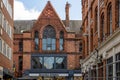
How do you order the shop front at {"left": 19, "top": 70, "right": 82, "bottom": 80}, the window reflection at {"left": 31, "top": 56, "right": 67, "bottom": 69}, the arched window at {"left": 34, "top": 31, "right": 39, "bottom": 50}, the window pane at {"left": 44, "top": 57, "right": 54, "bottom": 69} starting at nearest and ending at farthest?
the shop front at {"left": 19, "top": 70, "right": 82, "bottom": 80}
the window reflection at {"left": 31, "top": 56, "right": 67, "bottom": 69}
the window pane at {"left": 44, "top": 57, "right": 54, "bottom": 69}
the arched window at {"left": 34, "top": 31, "right": 39, "bottom": 50}

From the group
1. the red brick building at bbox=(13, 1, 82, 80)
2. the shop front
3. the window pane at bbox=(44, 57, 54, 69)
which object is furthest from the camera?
the window pane at bbox=(44, 57, 54, 69)

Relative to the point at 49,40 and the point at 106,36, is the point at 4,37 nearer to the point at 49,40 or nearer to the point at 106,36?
the point at 106,36

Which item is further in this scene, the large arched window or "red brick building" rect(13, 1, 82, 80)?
the large arched window

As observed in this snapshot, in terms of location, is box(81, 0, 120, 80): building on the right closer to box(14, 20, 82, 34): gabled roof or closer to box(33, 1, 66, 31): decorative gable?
box(33, 1, 66, 31): decorative gable

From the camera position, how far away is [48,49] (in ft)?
239

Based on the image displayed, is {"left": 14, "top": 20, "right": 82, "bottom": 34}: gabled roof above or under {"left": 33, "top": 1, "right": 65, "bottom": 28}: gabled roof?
under

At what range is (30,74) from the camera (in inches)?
2805

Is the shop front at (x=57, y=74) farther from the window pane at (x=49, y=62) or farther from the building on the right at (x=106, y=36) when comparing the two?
the building on the right at (x=106, y=36)

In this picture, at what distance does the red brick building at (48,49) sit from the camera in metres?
72.1

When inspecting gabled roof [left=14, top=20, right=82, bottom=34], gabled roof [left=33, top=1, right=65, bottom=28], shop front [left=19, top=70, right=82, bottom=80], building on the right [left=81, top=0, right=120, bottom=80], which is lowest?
shop front [left=19, top=70, right=82, bottom=80]

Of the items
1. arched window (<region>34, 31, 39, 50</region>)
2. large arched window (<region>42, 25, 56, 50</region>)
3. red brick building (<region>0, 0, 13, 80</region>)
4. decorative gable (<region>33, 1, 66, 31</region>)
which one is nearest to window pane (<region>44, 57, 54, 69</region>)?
large arched window (<region>42, 25, 56, 50</region>)

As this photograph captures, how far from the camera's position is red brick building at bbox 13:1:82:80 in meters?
72.1

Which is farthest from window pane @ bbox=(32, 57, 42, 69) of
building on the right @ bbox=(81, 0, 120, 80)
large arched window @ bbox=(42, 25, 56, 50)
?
building on the right @ bbox=(81, 0, 120, 80)

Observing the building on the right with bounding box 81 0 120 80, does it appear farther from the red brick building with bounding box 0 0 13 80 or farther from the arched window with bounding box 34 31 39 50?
the arched window with bounding box 34 31 39 50
